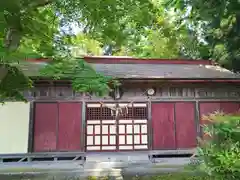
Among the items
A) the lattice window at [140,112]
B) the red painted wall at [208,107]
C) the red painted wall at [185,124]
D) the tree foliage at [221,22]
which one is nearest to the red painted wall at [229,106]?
the red painted wall at [208,107]

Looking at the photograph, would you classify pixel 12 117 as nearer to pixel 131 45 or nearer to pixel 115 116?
pixel 115 116

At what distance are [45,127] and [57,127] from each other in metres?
0.50

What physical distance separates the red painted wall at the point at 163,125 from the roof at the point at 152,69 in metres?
1.41

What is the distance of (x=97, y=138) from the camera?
477 inches

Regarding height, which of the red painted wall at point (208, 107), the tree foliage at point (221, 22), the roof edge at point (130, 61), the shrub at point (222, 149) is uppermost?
the tree foliage at point (221, 22)

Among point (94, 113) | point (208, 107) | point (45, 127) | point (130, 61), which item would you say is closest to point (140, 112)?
point (94, 113)

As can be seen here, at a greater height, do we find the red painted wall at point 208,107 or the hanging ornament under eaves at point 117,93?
the hanging ornament under eaves at point 117,93

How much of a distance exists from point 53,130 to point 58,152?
947mm

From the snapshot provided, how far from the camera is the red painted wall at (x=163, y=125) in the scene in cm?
1212

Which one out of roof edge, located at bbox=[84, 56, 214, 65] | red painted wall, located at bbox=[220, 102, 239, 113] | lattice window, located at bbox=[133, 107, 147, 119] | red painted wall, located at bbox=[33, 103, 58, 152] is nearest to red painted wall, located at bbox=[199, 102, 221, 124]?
red painted wall, located at bbox=[220, 102, 239, 113]

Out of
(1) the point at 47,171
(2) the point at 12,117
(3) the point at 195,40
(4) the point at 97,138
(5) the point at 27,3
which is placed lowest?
(1) the point at 47,171

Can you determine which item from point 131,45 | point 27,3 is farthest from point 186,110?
point 131,45

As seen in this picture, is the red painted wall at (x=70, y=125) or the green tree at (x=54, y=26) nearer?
the green tree at (x=54, y=26)

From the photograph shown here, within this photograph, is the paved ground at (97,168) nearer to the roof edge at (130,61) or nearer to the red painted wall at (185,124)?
the red painted wall at (185,124)
